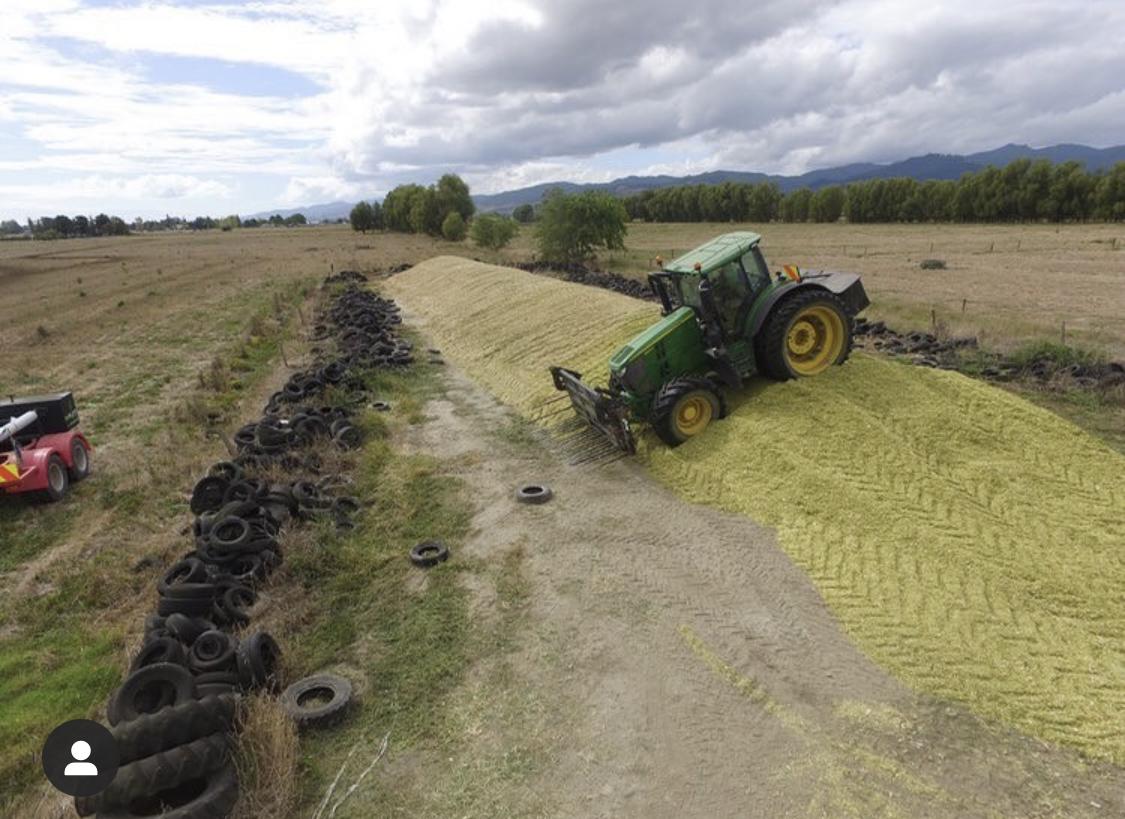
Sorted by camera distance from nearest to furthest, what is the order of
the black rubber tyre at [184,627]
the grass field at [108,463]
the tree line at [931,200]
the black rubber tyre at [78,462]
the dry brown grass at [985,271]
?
1. the black rubber tyre at [184,627]
2. the grass field at [108,463]
3. the black rubber tyre at [78,462]
4. the dry brown grass at [985,271]
5. the tree line at [931,200]

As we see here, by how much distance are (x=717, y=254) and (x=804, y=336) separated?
2018mm

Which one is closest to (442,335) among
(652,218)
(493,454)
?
(493,454)

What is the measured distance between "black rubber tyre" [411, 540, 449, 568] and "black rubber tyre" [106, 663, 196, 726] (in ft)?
10.3

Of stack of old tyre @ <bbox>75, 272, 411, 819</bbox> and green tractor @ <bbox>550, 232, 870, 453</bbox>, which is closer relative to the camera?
stack of old tyre @ <bbox>75, 272, 411, 819</bbox>

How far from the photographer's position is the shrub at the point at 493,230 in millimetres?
59000

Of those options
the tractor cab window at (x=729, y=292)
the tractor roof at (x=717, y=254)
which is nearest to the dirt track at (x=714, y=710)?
the tractor cab window at (x=729, y=292)

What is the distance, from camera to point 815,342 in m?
11.6

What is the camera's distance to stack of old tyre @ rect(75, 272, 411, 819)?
495 cm

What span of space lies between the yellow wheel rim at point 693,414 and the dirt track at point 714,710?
214cm

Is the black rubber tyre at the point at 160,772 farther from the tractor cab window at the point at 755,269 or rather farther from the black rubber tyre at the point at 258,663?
the tractor cab window at the point at 755,269

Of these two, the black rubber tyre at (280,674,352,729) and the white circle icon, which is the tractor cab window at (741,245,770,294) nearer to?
the black rubber tyre at (280,674,352,729)

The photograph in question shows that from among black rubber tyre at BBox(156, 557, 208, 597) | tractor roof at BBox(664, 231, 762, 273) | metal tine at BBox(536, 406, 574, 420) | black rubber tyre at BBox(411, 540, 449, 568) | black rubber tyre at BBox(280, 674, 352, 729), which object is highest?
tractor roof at BBox(664, 231, 762, 273)

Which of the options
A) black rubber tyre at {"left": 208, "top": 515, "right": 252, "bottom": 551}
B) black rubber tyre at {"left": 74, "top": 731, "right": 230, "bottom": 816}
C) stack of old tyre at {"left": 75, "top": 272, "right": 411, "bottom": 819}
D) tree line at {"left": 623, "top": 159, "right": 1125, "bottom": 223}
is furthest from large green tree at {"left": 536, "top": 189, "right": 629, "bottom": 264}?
tree line at {"left": 623, "top": 159, "right": 1125, "bottom": 223}

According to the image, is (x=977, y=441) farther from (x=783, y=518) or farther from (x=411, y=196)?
(x=411, y=196)
